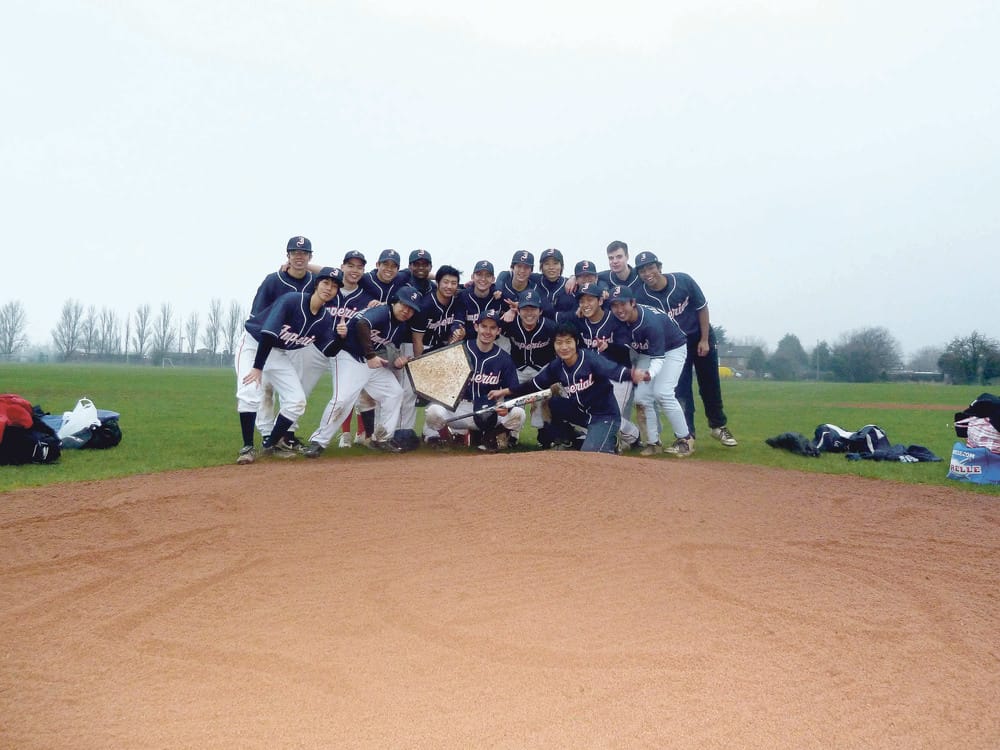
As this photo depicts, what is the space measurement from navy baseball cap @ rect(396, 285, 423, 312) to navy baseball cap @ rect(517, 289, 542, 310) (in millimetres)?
1188

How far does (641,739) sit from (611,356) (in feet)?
21.6

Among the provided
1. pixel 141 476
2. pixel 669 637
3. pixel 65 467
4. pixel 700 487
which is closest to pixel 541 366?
pixel 700 487

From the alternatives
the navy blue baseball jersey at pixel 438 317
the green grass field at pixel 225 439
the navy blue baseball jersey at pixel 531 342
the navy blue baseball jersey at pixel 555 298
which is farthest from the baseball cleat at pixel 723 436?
the navy blue baseball jersey at pixel 438 317

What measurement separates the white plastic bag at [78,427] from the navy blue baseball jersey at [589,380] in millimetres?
5757

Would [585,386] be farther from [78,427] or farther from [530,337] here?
[78,427]

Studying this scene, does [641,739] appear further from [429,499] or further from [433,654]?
[429,499]

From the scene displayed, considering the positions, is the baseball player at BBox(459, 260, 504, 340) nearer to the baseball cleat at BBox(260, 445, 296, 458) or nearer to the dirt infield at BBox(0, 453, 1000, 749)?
the baseball cleat at BBox(260, 445, 296, 458)

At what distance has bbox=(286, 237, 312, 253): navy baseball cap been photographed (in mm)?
8156

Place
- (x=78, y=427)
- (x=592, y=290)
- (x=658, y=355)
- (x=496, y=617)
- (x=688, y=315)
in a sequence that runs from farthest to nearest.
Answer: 1. (x=688, y=315)
2. (x=78, y=427)
3. (x=658, y=355)
4. (x=592, y=290)
5. (x=496, y=617)

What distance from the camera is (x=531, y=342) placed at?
8.88 m

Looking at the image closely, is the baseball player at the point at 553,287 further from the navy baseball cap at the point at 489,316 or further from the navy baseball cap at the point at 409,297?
the navy baseball cap at the point at 409,297

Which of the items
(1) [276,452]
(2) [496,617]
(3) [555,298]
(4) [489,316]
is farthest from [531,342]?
(2) [496,617]

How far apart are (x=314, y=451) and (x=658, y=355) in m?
4.12

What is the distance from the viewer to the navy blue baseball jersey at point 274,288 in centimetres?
830
